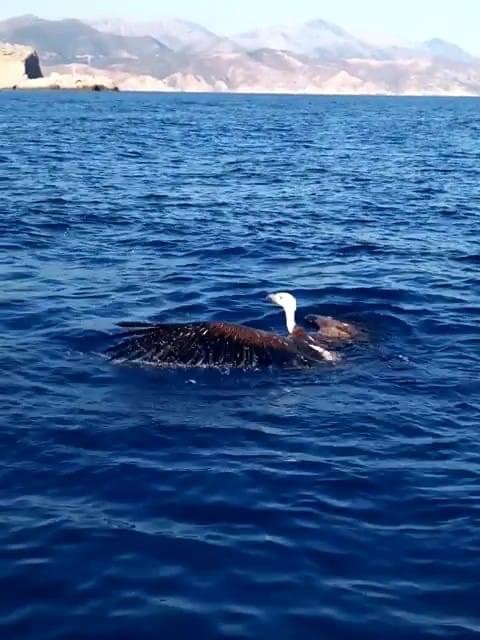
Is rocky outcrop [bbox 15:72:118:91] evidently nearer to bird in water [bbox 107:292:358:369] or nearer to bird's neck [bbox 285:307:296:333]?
bird's neck [bbox 285:307:296:333]

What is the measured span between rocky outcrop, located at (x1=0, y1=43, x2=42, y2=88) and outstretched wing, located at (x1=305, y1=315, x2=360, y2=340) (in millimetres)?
159570

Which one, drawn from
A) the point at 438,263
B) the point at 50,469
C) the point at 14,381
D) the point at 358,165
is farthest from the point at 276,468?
the point at 358,165

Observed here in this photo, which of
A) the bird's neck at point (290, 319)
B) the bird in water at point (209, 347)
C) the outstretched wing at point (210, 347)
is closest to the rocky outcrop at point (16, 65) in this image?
the bird's neck at point (290, 319)

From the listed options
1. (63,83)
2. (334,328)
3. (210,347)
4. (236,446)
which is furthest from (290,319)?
(63,83)

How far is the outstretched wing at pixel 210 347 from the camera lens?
11.2 meters

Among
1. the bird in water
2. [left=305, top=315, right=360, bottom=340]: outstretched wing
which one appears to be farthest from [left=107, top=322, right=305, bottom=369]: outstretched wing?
[left=305, top=315, right=360, bottom=340]: outstretched wing

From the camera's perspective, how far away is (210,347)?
11.3m

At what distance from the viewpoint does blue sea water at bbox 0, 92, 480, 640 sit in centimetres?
663

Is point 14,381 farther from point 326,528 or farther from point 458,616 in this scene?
point 458,616

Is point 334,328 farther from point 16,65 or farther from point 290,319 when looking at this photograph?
point 16,65

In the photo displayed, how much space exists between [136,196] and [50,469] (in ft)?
59.3

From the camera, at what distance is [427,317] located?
565 inches

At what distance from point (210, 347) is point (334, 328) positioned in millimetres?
2520

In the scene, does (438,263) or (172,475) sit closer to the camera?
(172,475)
